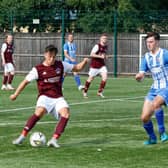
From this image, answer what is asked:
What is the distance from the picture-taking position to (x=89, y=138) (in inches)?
554

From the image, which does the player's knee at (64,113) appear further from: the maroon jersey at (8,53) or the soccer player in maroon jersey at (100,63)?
the maroon jersey at (8,53)

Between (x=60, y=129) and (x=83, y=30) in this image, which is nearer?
(x=60, y=129)

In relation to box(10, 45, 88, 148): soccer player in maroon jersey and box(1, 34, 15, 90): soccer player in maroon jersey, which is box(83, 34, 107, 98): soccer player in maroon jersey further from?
box(10, 45, 88, 148): soccer player in maroon jersey

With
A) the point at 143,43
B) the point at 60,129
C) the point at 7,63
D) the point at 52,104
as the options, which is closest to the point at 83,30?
the point at 143,43

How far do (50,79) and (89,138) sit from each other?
1.45 meters

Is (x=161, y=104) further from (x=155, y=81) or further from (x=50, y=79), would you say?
(x=50, y=79)

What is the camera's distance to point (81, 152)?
12.3 m

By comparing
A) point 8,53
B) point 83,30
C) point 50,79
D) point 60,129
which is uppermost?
point 50,79

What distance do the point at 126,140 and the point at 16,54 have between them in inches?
1107

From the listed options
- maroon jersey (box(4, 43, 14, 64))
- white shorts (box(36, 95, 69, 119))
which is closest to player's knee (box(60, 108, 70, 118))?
white shorts (box(36, 95, 69, 119))

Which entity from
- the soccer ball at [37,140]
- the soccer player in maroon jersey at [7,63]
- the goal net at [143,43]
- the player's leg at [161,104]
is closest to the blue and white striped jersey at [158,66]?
the player's leg at [161,104]

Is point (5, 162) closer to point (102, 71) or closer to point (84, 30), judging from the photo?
point (102, 71)

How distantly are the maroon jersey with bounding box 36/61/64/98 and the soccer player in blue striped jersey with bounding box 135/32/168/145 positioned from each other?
1.41 metres

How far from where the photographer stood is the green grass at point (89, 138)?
1134 centimetres
